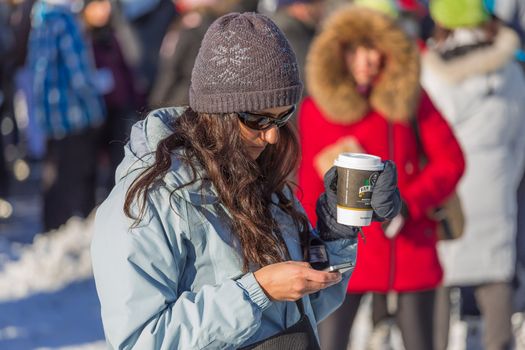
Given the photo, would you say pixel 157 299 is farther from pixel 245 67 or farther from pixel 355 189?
pixel 355 189

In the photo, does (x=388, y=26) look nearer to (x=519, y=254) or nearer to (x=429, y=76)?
(x=429, y=76)

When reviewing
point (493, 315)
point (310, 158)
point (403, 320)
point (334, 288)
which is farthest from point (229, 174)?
point (493, 315)

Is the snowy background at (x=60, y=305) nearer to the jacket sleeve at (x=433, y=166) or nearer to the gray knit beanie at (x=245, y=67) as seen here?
the jacket sleeve at (x=433, y=166)

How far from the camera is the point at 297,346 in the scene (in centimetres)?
222

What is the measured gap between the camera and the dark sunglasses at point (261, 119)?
7.22 ft

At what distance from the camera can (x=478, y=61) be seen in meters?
4.36

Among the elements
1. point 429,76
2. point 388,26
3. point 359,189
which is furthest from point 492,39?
point 359,189

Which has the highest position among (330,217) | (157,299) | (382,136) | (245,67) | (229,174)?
(245,67)

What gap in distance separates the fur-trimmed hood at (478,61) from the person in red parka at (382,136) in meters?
0.60

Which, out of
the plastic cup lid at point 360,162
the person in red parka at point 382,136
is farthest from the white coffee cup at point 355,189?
the person in red parka at point 382,136

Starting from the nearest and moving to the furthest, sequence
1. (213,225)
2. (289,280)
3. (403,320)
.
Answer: (289,280)
(213,225)
(403,320)

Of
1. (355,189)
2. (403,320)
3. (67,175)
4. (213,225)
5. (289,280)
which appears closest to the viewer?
(289,280)

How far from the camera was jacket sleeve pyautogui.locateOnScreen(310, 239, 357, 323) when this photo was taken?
2.48 metres

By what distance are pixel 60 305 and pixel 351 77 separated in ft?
9.31
